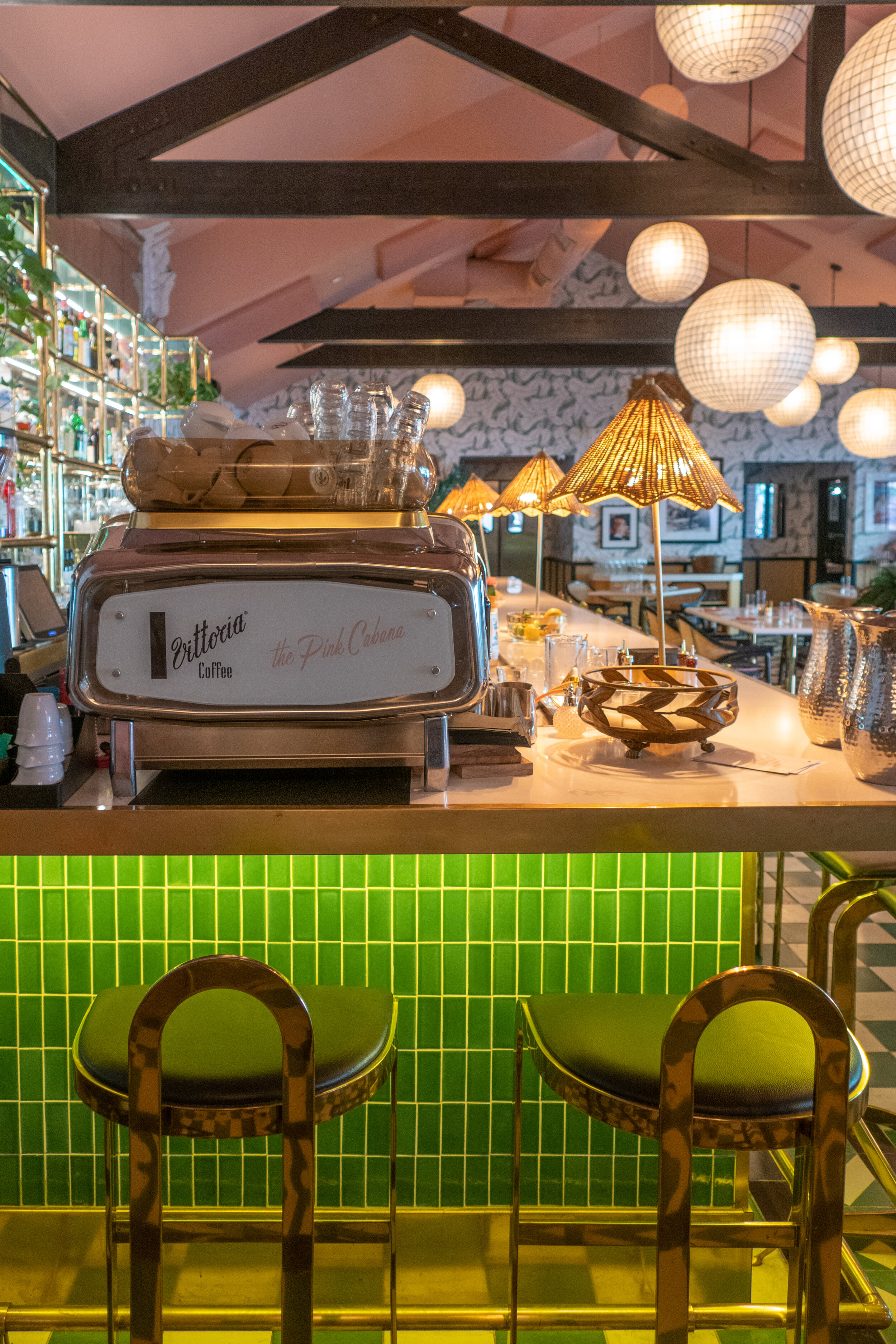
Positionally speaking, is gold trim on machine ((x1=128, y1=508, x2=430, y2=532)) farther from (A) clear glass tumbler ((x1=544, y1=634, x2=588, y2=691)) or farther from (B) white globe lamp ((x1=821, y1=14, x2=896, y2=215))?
(B) white globe lamp ((x1=821, y1=14, x2=896, y2=215))

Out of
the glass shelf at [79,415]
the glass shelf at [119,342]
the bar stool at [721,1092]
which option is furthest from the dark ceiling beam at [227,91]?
the bar stool at [721,1092]

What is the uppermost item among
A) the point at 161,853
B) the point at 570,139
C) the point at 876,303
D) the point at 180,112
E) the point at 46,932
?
the point at 570,139

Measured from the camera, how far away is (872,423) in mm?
7418

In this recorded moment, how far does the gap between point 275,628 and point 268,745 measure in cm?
15

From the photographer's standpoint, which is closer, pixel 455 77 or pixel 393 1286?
pixel 393 1286

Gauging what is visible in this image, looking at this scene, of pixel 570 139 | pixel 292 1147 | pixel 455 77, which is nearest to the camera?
pixel 292 1147

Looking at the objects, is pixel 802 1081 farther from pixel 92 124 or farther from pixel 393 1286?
pixel 92 124

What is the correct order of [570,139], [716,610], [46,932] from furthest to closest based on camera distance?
[716,610]
[570,139]
[46,932]

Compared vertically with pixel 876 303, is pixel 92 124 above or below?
below

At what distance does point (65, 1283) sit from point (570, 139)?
806 centimetres

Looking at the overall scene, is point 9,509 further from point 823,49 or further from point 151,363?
point 823,49

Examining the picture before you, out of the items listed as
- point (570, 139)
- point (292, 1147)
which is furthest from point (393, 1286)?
point (570, 139)

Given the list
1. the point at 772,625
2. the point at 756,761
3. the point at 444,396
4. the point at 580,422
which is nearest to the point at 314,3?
the point at 756,761

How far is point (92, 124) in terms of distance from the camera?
473 cm
